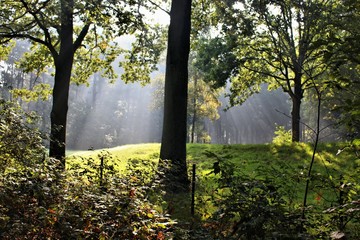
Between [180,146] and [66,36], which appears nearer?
[180,146]

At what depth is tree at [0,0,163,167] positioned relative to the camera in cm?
1192

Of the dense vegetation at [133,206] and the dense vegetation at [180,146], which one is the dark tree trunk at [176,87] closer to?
the dense vegetation at [180,146]

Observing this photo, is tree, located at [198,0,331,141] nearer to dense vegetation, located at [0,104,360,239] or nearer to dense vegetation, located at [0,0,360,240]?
dense vegetation, located at [0,0,360,240]

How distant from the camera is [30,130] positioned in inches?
232

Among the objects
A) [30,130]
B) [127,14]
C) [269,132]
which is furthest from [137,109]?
[30,130]

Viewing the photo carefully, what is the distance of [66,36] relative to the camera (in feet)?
48.9

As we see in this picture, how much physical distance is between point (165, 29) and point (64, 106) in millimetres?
A: 7091

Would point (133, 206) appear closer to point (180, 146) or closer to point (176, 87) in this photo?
point (180, 146)

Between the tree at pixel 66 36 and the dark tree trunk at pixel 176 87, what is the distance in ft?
6.84

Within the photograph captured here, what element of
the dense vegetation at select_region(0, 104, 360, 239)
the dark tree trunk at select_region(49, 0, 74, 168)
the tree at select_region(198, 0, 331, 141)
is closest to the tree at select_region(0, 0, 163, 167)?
the dark tree trunk at select_region(49, 0, 74, 168)

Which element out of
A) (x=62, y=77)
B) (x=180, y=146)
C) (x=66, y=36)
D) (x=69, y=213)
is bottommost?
(x=69, y=213)

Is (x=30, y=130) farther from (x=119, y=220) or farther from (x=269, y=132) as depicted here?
(x=269, y=132)

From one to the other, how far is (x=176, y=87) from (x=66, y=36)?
6.76 metres

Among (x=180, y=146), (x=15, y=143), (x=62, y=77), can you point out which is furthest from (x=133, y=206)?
(x=62, y=77)
